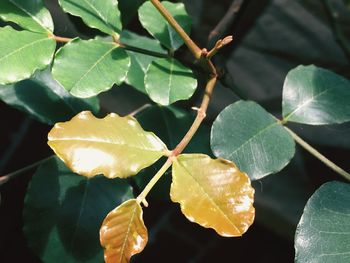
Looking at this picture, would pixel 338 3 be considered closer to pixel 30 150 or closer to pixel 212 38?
pixel 212 38

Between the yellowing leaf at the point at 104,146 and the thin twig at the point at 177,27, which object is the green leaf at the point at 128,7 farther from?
the yellowing leaf at the point at 104,146

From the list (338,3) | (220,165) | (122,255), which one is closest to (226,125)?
(220,165)

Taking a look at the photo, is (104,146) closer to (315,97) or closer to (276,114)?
(315,97)

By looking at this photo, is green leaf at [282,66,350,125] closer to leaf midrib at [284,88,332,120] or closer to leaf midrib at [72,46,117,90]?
leaf midrib at [284,88,332,120]

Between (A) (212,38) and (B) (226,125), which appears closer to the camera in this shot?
(B) (226,125)

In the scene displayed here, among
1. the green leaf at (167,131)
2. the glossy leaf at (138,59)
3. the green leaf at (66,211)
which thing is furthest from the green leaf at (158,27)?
the green leaf at (66,211)

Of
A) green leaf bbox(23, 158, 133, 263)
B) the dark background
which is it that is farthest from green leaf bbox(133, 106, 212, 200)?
the dark background

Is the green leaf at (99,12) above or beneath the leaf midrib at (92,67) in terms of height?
above
